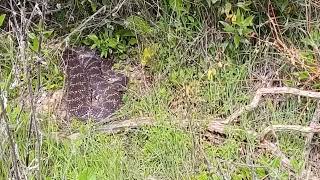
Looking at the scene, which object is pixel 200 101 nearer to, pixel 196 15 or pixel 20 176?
pixel 196 15

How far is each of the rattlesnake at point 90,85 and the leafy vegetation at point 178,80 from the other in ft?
0.23

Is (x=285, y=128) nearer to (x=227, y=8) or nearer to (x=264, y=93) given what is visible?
(x=264, y=93)

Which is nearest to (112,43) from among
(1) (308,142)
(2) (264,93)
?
(2) (264,93)

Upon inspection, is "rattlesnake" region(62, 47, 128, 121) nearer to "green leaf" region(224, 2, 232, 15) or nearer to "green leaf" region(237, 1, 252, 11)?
"green leaf" region(224, 2, 232, 15)

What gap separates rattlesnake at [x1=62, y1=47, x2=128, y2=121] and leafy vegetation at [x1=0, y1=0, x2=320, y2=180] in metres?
0.07

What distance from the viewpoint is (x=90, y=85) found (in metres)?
4.52

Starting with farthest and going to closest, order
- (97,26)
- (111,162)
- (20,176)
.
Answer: (97,26) → (111,162) → (20,176)

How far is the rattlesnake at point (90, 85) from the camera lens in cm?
425

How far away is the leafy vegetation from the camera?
367cm

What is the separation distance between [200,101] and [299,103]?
0.69m

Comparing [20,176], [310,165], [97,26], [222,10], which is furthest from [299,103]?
[20,176]

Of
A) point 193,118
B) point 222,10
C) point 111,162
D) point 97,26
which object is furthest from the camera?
point 97,26

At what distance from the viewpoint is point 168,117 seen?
4.02 m

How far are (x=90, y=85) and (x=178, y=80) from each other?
706 mm
